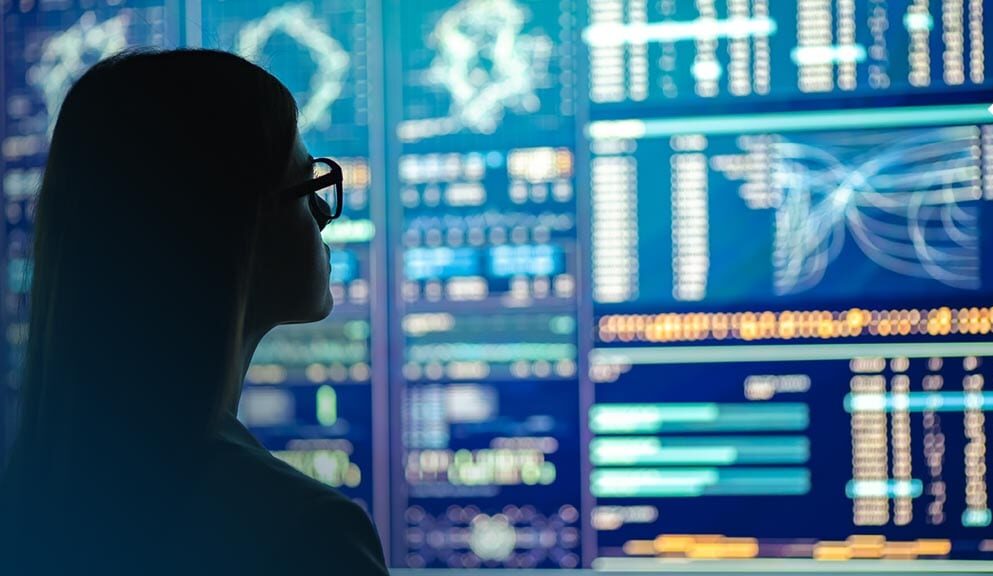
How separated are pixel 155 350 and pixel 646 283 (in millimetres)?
1083

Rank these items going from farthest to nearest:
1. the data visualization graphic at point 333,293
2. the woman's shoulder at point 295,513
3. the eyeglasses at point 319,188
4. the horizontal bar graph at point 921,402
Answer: the data visualization graphic at point 333,293
the horizontal bar graph at point 921,402
the eyeglasses at point 319,188
the woman's shoulder at point 295,513

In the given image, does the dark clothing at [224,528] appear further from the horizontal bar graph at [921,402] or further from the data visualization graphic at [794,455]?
the horizontal bar graph at [921,402]

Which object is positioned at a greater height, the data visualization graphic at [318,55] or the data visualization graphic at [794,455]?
the data visualization graphic at [318,55]

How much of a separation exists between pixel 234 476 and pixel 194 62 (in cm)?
29

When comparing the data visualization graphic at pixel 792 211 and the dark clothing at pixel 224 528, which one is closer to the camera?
the dark clothing at pixel 224 528

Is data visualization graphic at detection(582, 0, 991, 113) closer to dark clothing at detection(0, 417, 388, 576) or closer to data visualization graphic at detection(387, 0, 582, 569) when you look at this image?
data visualization graphic at detection(387, 0, 582, 569)

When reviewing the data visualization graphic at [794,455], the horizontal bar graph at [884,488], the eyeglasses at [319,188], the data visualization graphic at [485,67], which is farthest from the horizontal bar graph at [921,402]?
the eyeglasses at [319,188]

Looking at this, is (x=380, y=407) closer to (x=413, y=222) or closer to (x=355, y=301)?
(x=355, y=301)

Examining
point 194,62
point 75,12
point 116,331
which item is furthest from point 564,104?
point 116,331

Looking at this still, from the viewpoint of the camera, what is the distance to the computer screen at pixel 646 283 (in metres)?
1.54

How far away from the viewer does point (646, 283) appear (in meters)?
1.60

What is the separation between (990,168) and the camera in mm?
1527

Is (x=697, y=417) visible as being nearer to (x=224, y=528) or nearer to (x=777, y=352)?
(x=777, y=352)

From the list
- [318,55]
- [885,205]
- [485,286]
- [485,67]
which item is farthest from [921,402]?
[318,55]
